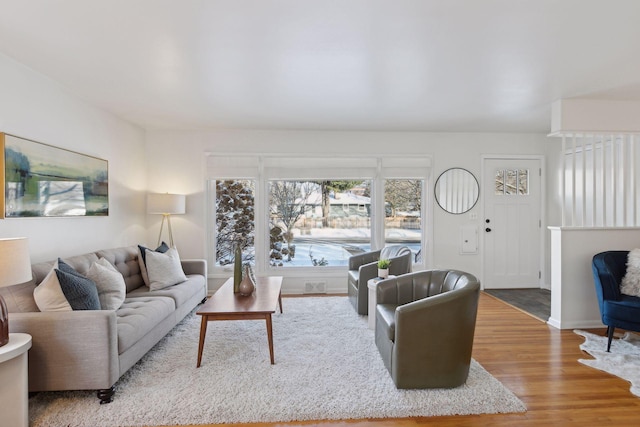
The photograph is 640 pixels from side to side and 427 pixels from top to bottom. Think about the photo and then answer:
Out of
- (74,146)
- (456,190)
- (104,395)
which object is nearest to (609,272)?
(456,190)

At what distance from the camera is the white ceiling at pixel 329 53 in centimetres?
210

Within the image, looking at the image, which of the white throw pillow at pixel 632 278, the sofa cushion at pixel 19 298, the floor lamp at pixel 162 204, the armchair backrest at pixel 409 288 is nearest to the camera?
the sofa cushion at pixel 19 298

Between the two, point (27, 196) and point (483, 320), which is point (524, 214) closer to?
point (483, 320)

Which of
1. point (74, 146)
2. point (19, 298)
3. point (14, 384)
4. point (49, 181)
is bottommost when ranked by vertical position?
point (14, 384)

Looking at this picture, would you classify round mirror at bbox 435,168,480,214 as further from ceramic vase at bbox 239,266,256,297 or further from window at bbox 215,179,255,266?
ceramic vase at bbox 239,266,256,297

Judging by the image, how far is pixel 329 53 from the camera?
2.66 m

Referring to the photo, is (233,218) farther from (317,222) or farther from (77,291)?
(77,291)

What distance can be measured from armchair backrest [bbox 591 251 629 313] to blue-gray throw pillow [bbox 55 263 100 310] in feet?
14.1

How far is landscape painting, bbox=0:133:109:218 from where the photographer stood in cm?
282

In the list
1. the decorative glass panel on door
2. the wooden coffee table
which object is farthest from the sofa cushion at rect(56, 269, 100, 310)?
the decorative glass panel on door

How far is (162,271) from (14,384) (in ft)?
6.28

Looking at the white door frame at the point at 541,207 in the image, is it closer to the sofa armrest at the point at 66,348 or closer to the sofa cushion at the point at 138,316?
the sofa cushion at the point at 138,316

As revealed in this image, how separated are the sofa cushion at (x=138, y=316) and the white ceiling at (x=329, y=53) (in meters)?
1.99

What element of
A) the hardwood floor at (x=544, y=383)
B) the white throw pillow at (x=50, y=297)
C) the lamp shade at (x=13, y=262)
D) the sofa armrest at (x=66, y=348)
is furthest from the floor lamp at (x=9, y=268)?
the hardwood floor at (x=544, y=383)
